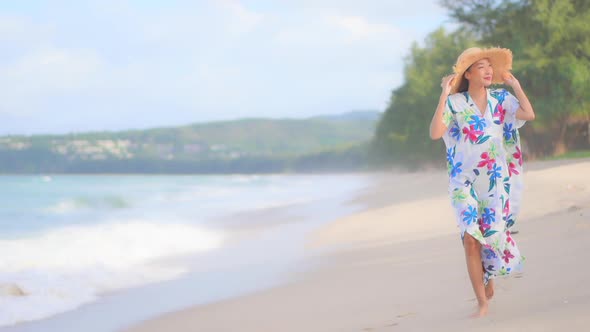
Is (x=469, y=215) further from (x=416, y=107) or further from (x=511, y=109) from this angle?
(x=416, y=107)

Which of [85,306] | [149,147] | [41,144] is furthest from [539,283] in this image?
[149,147]

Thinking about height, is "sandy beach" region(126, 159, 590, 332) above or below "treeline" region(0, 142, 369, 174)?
above

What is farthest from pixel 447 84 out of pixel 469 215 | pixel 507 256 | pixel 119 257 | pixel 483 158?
pixel 119 257

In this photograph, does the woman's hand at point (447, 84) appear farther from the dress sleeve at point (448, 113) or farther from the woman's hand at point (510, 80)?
the woman's hand at point (510, 80)

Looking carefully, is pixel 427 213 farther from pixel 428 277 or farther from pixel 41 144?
pixel 41 144

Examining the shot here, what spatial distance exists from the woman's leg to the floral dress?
0.05 metres

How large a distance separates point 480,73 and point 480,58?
0.10m

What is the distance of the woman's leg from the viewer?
16.0ft

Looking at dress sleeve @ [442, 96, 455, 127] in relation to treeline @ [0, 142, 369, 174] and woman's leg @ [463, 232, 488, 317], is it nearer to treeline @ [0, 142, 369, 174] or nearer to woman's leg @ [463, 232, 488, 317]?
woman's leg @ [463, 232, 488, 317]

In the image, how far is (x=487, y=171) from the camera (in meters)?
4.90

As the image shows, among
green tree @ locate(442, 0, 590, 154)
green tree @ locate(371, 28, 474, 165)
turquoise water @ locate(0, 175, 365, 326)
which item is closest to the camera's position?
turquoise water @ locate(0, 175, 365, 326)

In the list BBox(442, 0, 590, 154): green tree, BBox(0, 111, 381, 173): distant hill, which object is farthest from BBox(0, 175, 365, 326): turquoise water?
BBox(0, 111, 381, 173): distant hill

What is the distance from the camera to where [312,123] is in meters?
180

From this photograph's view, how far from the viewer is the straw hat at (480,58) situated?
4.99 metres
